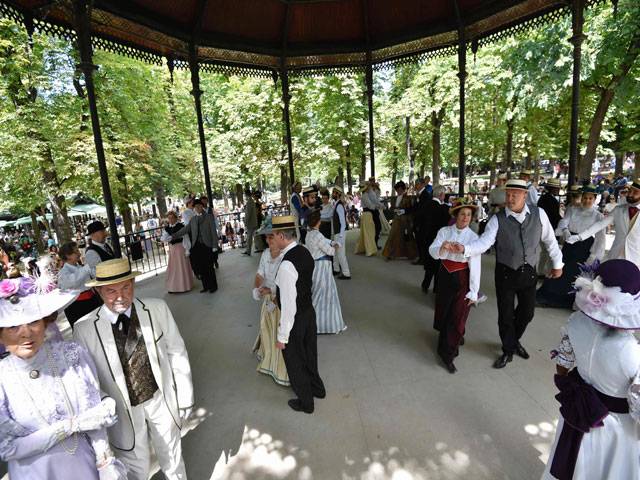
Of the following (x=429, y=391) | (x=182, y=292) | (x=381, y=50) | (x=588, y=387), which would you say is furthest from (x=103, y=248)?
(x=381, y=50)

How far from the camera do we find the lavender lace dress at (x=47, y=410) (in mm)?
1854

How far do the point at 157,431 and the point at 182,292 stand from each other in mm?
5477

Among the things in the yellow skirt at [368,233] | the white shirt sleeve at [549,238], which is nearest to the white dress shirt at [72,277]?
the white shirt sleeve at [549,238]

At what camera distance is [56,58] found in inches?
514

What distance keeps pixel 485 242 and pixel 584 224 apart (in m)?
2.69

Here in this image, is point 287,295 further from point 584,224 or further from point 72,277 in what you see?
point 584,224

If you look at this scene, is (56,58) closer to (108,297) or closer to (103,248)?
(103,248)

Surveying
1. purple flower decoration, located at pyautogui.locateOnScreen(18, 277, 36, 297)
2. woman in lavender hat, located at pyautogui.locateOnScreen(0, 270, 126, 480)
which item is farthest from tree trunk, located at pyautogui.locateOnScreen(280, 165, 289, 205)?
woman in lavender hat, located at pyautogui.locateOnScreen(0, 270, 126, 480)

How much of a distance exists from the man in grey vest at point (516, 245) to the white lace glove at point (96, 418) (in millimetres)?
3408

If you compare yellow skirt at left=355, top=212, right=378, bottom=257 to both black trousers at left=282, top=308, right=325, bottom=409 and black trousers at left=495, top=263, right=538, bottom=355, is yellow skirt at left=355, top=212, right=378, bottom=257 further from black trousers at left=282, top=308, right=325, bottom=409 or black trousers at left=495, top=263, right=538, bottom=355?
black trousers at left=282, top=308, right=325, bottom=409

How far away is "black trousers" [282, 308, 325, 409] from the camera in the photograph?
348 cm

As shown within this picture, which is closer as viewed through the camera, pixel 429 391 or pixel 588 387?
pixel 588 387

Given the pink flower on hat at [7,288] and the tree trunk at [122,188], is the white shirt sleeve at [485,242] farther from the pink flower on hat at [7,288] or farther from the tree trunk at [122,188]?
the tree trunk at [122,188]

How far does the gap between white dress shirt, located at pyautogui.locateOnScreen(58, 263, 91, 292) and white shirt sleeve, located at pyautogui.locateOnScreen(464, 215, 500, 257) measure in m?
4.52
